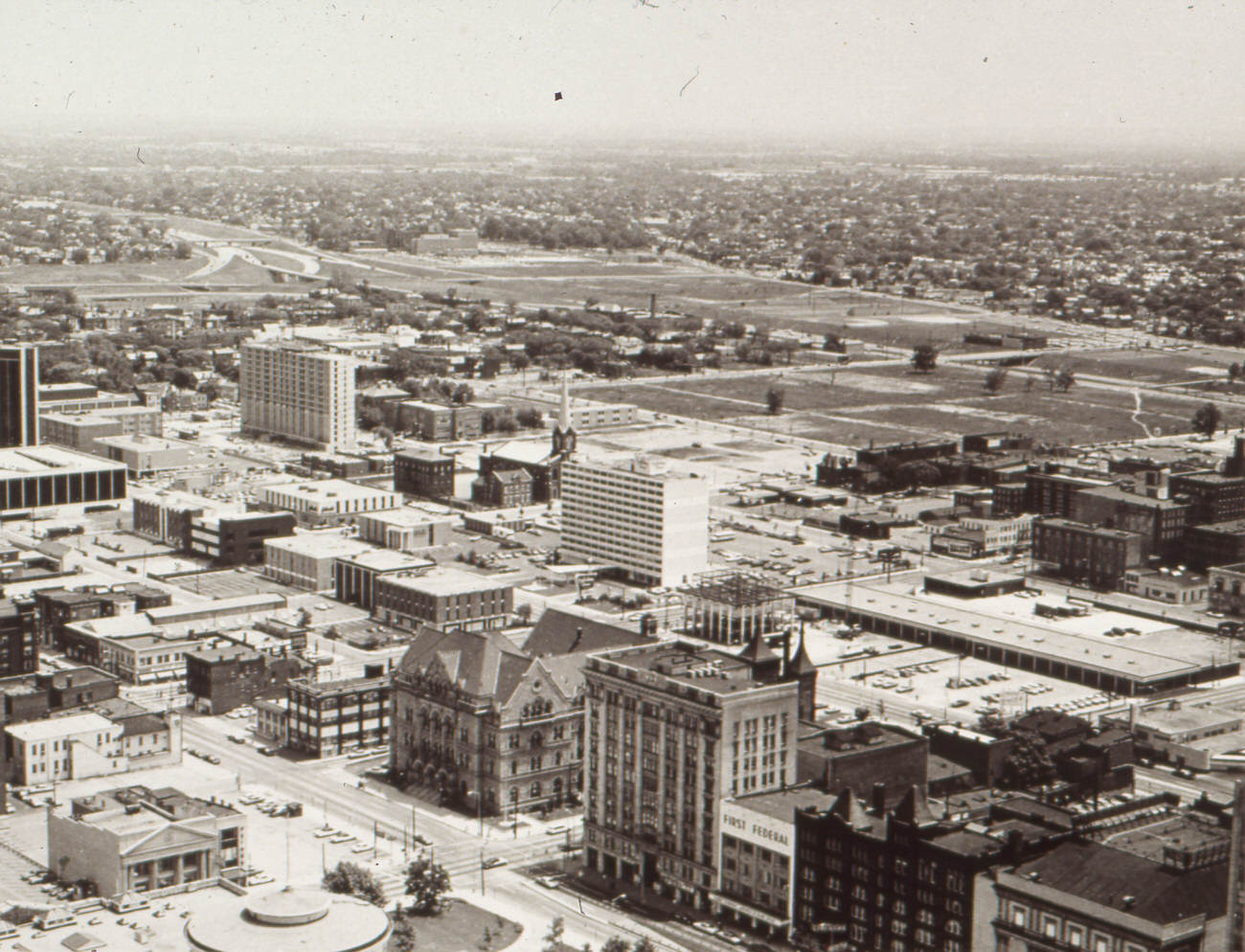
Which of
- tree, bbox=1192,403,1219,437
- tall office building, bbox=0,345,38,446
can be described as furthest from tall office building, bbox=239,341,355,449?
tree, bbox=1192,403,1219,437

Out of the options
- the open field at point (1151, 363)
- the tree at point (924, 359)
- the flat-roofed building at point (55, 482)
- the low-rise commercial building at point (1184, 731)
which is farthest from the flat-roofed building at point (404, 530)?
the open field at point (1151, 363)

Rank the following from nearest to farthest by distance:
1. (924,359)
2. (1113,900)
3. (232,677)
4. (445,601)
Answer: (1113,900), (232,677), (445,601), (924,359)

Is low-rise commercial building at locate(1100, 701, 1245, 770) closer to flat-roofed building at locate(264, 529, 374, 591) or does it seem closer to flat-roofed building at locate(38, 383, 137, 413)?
flat-roofed building at locate(264, 529, 374, 591)

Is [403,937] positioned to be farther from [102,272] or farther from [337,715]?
[102,272]

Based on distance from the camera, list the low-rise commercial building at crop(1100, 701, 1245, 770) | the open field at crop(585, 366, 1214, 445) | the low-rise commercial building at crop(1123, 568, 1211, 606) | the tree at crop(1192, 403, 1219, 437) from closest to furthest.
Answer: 1. the low-rise commercial building at crop(1100, 701, 1245, 770)
2. the low-rise commercial building at crop(1123, 568, 1211, 606)
3. the tree at crop(1192, 403, 1219, 437)
4. the open field at crop(585, 366, 1214, 445)

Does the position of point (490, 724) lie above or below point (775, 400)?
below

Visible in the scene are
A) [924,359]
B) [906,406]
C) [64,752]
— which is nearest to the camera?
[64,752]

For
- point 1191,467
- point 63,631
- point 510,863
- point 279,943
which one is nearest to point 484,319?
point 1191,467

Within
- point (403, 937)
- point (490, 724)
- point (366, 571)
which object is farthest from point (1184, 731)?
point (366, 571)
